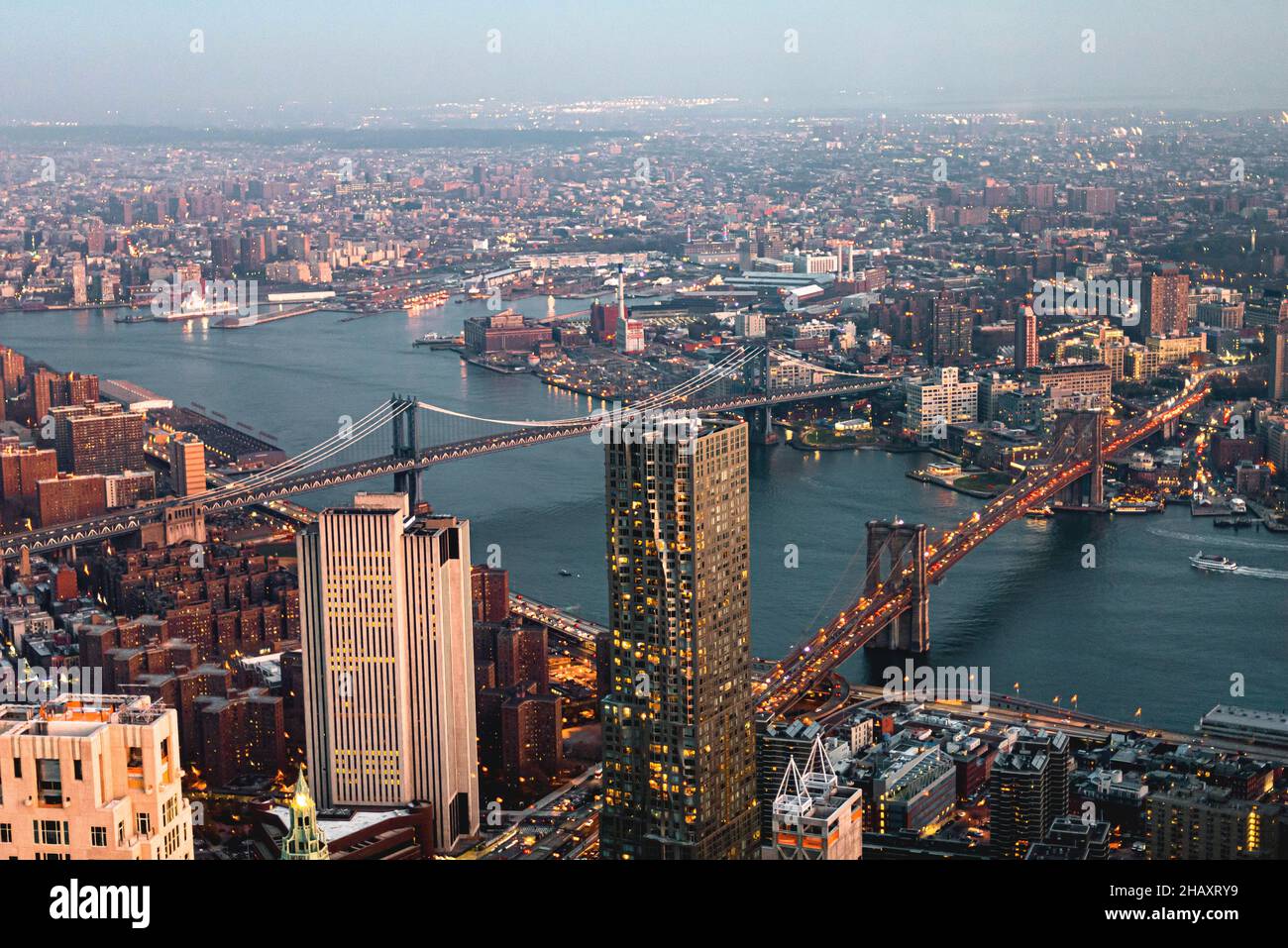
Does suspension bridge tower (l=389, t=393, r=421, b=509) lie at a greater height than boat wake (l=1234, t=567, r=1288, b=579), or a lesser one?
greater

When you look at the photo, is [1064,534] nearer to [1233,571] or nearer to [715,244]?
[1233,571]

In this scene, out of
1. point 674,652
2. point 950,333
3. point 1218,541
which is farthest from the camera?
point 950,333

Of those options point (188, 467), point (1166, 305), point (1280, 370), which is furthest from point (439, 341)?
point (1280, 370)

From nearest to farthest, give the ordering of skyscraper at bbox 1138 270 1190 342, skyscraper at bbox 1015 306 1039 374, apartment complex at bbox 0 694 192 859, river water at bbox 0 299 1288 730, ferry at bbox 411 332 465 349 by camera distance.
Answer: apartment complex at bbox 0 694 192 859, river water at bbox 0 299 1288 730, skyscraper at bbox 1015 306 1039 374, skyscraper at bbox 1138 270 1190 342, ferry at bbox 411 332 465 349

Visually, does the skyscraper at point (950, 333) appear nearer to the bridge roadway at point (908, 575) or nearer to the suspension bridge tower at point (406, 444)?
the bridge roadway at point (908, 575)

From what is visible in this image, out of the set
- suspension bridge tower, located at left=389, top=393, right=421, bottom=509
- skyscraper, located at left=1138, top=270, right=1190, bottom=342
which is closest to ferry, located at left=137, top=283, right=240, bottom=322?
suspension bridge tower, located at left=389, top=393, right=421, bottom=509

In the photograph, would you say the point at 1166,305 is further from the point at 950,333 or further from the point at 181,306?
the point at 181,306

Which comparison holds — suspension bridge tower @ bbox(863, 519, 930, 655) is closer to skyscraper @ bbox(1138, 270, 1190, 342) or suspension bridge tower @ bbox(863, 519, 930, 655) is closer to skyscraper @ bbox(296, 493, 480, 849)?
skyscraper @ bbox(296, 493, 480, 849)
